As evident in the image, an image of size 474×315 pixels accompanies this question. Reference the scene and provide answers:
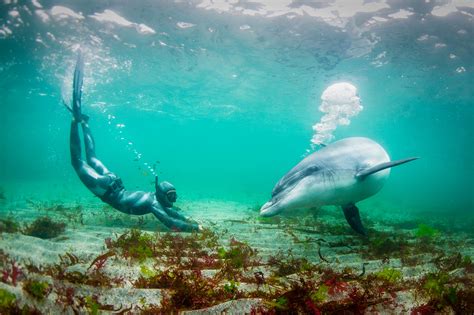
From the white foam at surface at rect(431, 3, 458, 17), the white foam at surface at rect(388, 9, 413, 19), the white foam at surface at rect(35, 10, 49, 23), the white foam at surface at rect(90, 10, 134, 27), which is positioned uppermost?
the white foam at surface at rect(90, 10, 134, 27)

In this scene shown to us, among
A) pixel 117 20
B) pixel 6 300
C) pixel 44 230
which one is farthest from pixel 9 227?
pixel 117 20

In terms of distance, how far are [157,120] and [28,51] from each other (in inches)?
1053

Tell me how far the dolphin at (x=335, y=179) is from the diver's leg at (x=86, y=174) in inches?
216

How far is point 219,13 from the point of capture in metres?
13.9

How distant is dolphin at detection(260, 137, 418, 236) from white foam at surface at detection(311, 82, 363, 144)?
47.4ft

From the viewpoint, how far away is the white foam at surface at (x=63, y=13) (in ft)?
44.6

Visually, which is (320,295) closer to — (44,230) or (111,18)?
(44,230)

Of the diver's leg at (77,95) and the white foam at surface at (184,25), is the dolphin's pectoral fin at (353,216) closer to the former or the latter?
the diver's leg at (77,95)

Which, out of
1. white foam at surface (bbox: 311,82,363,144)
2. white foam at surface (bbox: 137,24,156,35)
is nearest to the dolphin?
white foam at surface (bbox: 137,24,156,35)

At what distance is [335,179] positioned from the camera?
577 centimetres

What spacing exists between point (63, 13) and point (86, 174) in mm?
10132

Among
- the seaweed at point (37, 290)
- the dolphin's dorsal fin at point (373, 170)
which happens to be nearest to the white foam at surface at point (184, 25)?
the dolphin's dorsal fin at point (373, 170)

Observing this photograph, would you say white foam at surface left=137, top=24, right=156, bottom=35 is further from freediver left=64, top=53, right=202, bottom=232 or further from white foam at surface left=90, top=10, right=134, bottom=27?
freediver left=64, top=53, right=202, bottom=232

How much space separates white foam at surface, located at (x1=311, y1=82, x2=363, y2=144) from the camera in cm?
2425
